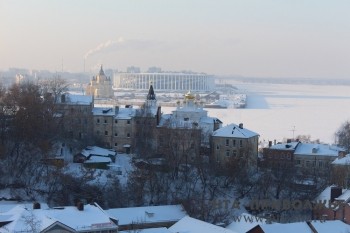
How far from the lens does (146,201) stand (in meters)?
32.7

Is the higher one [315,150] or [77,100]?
[77,100]

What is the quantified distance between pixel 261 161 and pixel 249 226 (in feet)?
58.7

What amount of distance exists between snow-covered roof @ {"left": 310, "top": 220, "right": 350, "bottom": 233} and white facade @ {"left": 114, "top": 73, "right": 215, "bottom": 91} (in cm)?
16355

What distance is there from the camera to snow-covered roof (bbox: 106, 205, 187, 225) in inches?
1063

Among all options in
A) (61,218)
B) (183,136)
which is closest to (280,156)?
(183,136)

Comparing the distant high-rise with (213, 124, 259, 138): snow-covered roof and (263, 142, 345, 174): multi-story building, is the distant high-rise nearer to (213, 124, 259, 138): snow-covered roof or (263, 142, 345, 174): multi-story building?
(263, 142, 345, 174): multi-story building

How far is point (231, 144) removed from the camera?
4125cm

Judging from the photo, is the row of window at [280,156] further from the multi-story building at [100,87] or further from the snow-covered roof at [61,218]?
the multi-story building at [100,87]

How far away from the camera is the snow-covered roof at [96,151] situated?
3919 centimetres

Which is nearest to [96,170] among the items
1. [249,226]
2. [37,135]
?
→ [37,135]

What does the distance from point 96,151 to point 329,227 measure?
64.3 ft

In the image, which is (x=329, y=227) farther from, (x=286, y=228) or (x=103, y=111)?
(x=103, y=111)

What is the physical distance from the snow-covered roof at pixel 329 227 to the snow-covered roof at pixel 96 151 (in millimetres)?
18363

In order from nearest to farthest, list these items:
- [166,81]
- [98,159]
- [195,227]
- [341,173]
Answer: [195,227] < [341,173] < [98,159] < [166,81]
